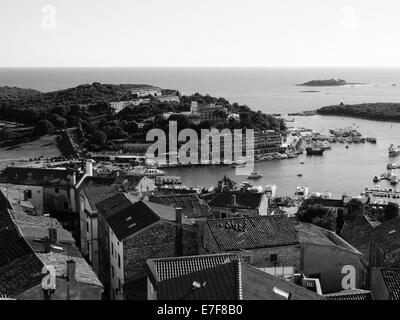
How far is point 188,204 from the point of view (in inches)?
492

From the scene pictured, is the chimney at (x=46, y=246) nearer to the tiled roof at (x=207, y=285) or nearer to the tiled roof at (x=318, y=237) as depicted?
the tiled roof at (x=207, y=285)

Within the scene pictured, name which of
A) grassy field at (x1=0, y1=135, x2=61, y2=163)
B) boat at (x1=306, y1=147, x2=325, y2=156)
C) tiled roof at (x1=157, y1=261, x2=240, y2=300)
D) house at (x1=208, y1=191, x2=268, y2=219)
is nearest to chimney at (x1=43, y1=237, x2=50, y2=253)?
tiled roof at (x1=157, y1=261, x2=240, y2=300)

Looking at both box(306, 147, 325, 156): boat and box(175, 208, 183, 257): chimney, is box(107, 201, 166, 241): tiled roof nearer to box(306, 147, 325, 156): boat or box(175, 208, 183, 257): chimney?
box(175, 208, 183, 257): chimney

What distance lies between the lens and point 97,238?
11078 millimetres

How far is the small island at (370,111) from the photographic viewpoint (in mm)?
65062

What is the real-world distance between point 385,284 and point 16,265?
14.5ft

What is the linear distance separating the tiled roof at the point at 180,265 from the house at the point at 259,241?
5.02ft

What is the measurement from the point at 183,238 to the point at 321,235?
2.33 metres

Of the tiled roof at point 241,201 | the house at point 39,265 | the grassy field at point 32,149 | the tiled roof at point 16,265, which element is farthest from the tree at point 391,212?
the grassy field at point 32,149

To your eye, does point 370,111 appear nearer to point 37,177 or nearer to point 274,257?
point 37,177

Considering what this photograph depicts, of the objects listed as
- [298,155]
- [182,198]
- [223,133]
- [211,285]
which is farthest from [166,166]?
[211,285]

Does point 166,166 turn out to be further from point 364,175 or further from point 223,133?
point 364,175

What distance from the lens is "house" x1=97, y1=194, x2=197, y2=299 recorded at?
345 inches

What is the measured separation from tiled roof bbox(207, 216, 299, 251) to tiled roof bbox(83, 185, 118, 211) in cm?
352
